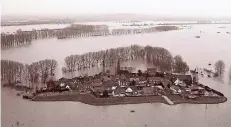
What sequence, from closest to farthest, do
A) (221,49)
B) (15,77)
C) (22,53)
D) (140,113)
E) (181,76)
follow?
1. (140,113)
2. (15,77)
3. (22,53)
4. (181,76)
5. (221,49)

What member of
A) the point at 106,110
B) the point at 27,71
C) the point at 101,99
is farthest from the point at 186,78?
the point at 27,71

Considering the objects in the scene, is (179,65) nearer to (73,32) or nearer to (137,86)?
(137,86)

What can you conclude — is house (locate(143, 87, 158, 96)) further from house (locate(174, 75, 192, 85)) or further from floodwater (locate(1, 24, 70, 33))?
floodwater (locate(1, 24, 70, 33))

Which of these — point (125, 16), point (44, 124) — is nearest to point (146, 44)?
point (125, 16)

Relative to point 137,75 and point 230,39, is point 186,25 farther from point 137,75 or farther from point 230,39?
point 137,75

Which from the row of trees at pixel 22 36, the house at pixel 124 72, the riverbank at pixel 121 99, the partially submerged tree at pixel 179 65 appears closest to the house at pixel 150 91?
the riverbank at pixel 121 99

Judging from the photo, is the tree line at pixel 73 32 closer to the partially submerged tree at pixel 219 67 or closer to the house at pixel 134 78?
the house at pixel 134 78

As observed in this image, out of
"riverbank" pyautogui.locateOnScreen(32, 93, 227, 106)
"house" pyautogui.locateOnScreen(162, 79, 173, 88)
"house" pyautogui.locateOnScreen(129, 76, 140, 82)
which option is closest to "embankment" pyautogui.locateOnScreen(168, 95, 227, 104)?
"riverbank" pyautogui.locateOnScreen(32, 93, 227, 106)
